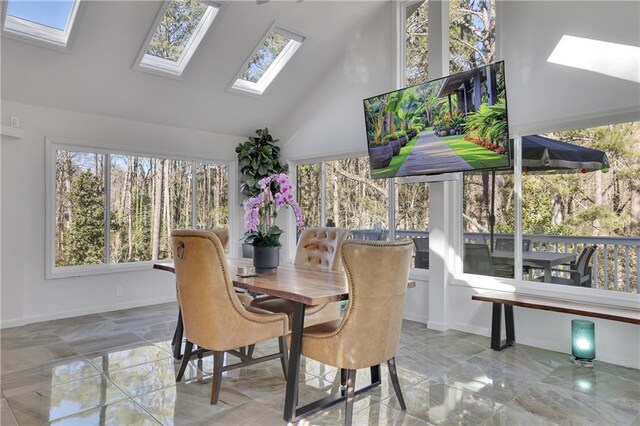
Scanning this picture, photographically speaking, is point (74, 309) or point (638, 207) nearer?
point (638, 207)

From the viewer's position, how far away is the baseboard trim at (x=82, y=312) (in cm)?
451

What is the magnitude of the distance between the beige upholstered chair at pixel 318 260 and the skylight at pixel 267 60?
2815 mm

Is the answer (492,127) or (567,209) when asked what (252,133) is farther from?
(567,209)

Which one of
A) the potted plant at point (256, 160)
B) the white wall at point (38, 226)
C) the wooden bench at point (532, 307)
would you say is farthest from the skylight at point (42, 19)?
the wooden bench at point (532, 307)

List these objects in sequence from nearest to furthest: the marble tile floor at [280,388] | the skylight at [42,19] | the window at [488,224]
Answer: the marble tile floor at [280,388] → the skylight at [42,19] → the window at [488,224]

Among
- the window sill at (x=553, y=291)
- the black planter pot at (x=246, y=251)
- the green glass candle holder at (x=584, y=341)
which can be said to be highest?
the black planter pot at (x=246, y=251)

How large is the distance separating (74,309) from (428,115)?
4713mm

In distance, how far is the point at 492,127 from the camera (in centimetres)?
362

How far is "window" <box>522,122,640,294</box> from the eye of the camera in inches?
138

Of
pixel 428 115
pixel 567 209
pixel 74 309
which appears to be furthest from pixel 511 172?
pixel 74 309

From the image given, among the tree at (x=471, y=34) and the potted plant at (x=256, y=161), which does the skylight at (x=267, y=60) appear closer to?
the potted plant at (x=256, y=161)

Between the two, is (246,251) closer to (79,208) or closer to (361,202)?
(361,202)

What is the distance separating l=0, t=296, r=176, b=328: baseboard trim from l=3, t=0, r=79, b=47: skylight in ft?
9.91

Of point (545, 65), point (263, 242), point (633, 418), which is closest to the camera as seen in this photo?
point (633, 418)
